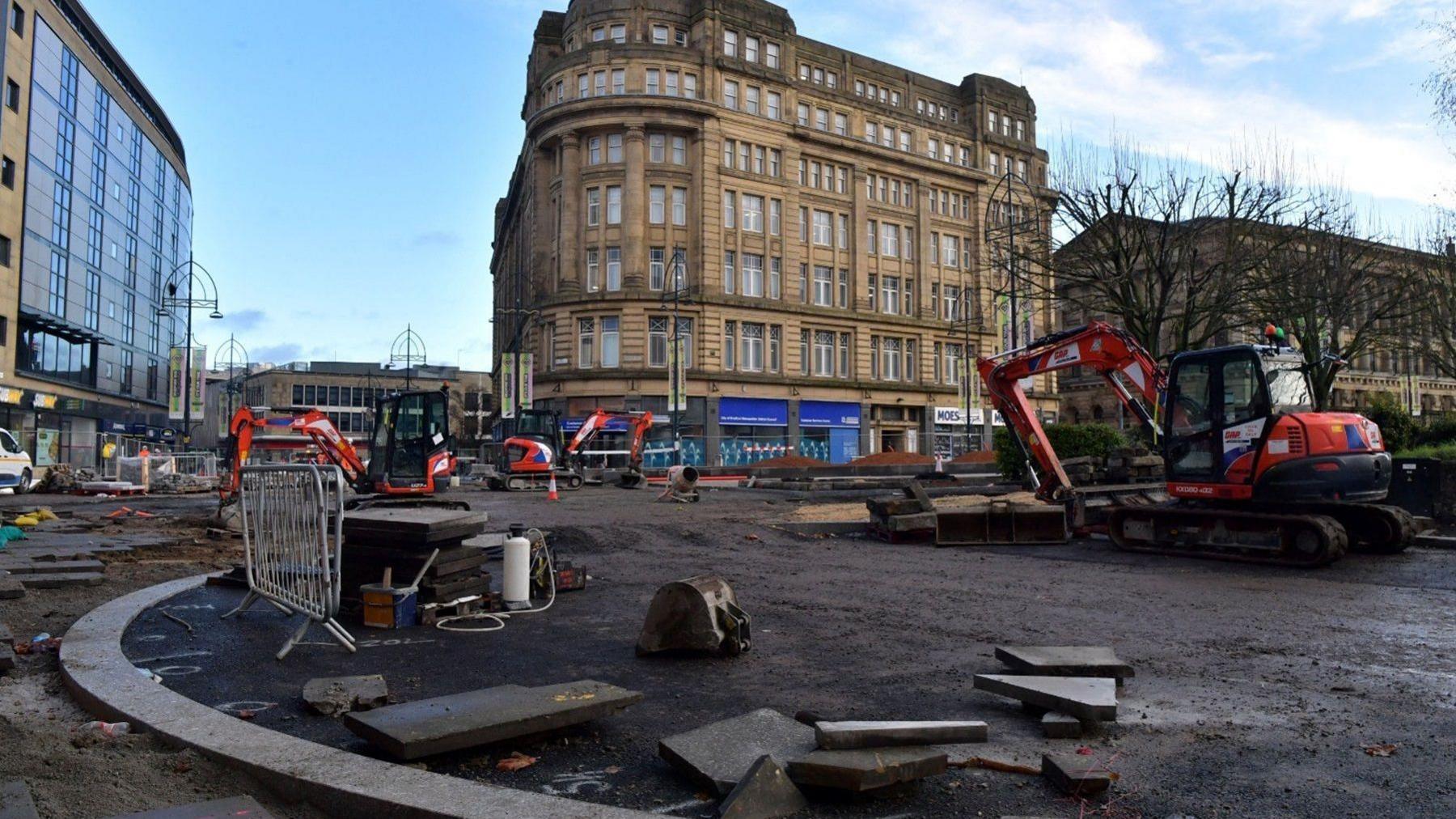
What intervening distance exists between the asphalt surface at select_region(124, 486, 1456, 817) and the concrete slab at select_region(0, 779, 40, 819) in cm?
134

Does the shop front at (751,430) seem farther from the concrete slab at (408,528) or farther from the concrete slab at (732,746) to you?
the concrete slab at (732,746)

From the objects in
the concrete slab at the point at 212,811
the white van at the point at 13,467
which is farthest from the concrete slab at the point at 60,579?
the white van at the point at 13,467

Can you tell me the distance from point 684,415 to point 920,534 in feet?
110

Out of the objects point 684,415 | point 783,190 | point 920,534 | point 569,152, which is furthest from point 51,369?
point 920,534

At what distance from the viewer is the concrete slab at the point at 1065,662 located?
18.8 ft

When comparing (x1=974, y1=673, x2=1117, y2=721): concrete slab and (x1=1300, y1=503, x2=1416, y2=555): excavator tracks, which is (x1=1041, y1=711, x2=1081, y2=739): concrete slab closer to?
(x1=974, y1=673, x2=1117, y2=721): concrete slab

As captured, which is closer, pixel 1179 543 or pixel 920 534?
pixel 1179 543

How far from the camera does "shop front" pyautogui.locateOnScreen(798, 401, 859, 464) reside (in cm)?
5419

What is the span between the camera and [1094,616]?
348 inches

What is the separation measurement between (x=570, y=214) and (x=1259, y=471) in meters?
42.5

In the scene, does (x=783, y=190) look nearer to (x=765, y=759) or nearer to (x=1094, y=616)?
(x=1094, y=616)

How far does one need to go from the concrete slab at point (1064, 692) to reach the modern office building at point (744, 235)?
39435 mm

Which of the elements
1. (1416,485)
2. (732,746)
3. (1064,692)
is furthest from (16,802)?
(1416,485)

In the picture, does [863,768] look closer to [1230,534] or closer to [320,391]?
[1230,534]
